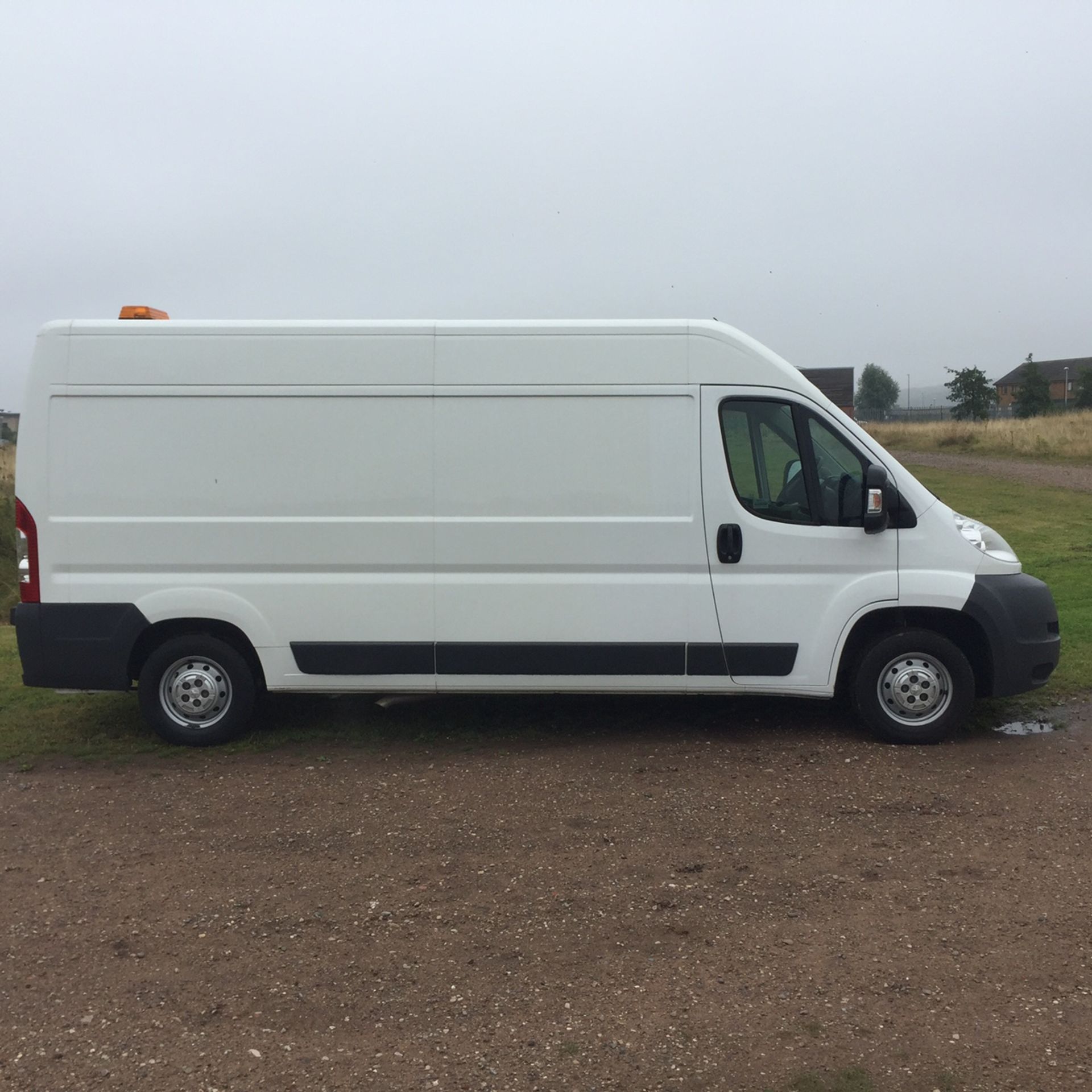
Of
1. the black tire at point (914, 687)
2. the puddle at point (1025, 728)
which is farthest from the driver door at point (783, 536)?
the puddle at point (1025, 728)

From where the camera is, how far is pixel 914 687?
6.98m

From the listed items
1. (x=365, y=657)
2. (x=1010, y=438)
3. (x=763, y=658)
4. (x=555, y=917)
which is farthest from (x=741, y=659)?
(x=1010, y=438)

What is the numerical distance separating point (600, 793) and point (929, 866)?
1811mm

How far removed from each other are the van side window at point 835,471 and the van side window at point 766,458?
107mm

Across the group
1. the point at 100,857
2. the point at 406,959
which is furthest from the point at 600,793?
the point at 100,857

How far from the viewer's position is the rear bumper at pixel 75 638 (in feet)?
22.9

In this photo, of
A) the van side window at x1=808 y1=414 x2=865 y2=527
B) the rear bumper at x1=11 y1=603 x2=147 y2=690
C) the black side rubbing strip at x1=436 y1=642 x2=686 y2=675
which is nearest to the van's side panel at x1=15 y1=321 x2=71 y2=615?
the rear bumper at x1=11 y1=603 x2=147 y2=690

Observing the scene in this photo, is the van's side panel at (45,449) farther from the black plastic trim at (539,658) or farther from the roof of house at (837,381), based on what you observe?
the roof of house at (837,381)

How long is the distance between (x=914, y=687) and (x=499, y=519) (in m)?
2.70

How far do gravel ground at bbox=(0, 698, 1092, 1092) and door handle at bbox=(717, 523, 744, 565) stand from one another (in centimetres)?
120

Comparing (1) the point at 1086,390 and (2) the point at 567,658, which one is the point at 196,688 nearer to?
(2) the point at 567,658

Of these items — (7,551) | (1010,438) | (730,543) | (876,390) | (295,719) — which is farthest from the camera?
(876,390)

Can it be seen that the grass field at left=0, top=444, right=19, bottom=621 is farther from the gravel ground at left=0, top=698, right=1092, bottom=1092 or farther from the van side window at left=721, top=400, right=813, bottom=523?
the van side window at left=721, top=400, right=813, bottom=523

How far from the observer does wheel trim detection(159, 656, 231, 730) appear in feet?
23.7
